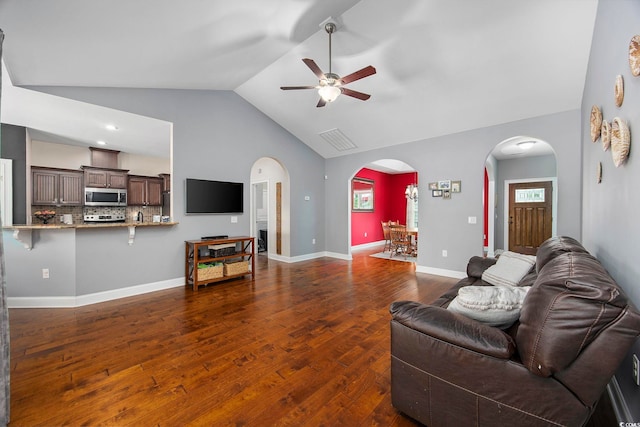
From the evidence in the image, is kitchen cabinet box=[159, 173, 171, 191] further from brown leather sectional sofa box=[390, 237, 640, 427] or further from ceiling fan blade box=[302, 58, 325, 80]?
brown leather sectional sofa box=[390, 237, 640, 427]

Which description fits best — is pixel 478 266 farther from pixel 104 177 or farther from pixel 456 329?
pixel 104 177

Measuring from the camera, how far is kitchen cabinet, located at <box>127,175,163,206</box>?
20.7 feet

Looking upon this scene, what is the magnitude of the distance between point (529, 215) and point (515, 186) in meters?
0.86

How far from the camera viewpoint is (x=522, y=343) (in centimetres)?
113

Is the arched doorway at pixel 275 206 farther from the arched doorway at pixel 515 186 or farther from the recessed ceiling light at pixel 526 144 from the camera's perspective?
the recessed ceiling light at pixel 526 144

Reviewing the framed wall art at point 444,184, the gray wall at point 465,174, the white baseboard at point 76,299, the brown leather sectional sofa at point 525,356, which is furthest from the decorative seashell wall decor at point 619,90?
the white baseboard at point 76,299

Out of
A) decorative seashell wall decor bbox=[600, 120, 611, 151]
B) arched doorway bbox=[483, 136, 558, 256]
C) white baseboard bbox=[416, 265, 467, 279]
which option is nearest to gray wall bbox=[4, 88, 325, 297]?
white baseboard bbox=[416, 265, 467, 279]

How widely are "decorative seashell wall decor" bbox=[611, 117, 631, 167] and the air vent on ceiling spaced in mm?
4363

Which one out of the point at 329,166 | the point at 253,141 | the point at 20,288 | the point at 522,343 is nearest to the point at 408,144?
the point at 329,166

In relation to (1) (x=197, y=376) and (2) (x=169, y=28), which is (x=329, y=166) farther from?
(1) (x=197, y=376)

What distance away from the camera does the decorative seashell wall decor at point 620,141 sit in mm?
→ 1363

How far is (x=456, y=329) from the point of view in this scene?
1.28 m

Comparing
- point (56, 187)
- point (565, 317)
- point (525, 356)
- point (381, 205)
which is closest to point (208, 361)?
point (525, 356)

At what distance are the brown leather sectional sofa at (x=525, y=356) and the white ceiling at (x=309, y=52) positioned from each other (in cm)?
272
